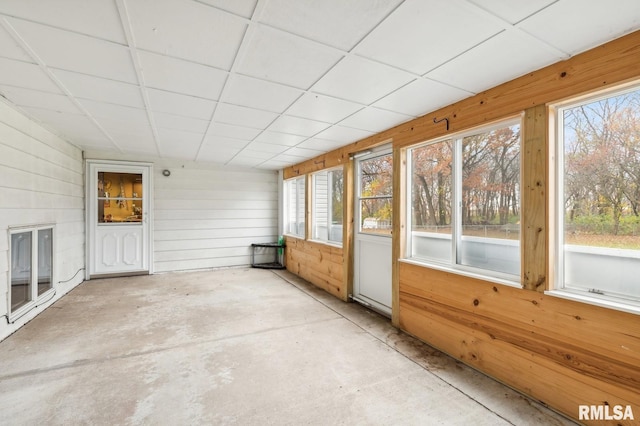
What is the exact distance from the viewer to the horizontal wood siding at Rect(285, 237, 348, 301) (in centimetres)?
460

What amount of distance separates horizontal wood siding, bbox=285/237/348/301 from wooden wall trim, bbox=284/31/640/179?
7.38ft

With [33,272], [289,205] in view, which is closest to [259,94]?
[33,272]

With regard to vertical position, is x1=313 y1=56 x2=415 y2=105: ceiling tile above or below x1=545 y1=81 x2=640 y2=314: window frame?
above

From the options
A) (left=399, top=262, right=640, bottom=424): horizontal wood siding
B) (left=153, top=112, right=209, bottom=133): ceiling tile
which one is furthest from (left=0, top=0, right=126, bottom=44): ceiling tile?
(left=399, top=262, right=640, bottom=424): horizontal wood siding

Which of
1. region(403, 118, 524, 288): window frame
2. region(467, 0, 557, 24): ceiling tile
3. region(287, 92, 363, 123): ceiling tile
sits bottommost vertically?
region(403, 118, 524, 288): window frame

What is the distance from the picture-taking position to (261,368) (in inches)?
97.4

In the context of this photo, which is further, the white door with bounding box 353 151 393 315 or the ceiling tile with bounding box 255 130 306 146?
the ceiling tile with bounding box 255 130 306 146

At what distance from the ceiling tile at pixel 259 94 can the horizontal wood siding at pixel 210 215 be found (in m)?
4.07

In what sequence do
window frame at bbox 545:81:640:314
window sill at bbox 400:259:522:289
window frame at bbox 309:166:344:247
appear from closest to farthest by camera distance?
window frame at bbox 545:81:640:314
window sill at bbox 400:259:522:289
window frame at bbox 309:166:344:247

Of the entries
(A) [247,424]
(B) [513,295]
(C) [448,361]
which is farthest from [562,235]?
(A) [247,424]

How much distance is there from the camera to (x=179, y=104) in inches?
112

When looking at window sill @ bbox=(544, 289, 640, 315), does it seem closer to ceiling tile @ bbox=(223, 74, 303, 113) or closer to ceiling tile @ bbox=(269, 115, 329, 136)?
ceiling tile @ bbox=(223, 74, 303, 113)

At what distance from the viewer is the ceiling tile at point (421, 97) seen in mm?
2367

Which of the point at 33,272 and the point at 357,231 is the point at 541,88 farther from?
the point at 33,272
